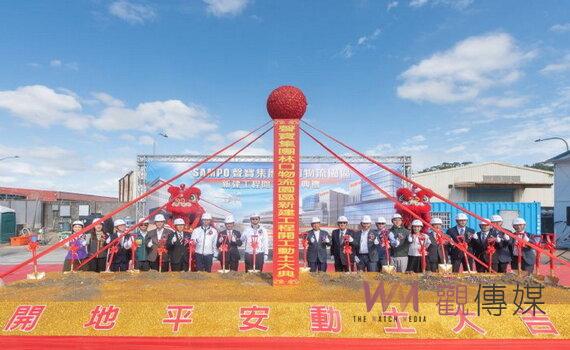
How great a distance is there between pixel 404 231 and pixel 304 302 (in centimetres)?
324

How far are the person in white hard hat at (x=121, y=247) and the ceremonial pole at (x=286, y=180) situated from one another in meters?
3.27

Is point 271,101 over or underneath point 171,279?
over

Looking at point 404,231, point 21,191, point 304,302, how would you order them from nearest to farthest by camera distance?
point 304,302
point 404,231
point 21,191

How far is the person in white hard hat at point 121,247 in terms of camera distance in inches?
259

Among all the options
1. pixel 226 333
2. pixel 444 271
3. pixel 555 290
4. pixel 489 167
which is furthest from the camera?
pixel 489 167

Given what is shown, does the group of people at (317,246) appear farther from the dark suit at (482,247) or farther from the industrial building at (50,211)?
the industrial building at (50,211)

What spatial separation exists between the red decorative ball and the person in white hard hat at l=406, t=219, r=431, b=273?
2.95 metres

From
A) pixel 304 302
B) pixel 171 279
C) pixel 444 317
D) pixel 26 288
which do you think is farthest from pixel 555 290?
pixel 26 288

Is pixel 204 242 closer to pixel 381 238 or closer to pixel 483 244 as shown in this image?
pixel 381 238

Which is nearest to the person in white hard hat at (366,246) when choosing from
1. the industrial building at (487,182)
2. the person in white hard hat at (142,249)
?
the person in white hard hat at (142,249)

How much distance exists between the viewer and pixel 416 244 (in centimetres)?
635

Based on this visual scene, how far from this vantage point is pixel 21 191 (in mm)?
34156

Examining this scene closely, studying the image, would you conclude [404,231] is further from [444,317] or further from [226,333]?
[226,333]

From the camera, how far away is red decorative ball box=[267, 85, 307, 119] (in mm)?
4609
